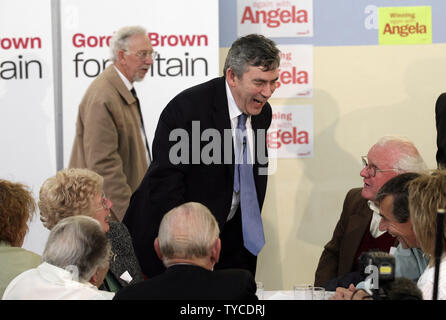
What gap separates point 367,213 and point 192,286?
74.5 inches

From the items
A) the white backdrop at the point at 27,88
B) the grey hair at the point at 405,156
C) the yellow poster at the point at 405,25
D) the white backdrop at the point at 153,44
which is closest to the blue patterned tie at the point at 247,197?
the grey hair at the point at 405,156

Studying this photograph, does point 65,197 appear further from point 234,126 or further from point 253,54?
point 253,54

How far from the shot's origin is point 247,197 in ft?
12.4

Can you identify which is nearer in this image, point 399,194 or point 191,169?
point 399,194

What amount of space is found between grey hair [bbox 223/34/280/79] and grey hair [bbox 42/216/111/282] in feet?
4.44

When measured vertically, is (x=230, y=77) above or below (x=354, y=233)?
above

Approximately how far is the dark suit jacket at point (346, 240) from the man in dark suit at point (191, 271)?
4.96ft

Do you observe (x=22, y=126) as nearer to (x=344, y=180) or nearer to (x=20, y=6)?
(x=20, y=6)

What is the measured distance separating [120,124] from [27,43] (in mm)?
847

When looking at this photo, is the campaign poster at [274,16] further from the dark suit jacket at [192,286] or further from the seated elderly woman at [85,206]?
the dark suit jacket at [192,286]

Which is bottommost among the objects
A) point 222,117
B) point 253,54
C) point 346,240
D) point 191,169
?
point 346,240

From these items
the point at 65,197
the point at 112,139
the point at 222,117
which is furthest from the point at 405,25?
the point at 65,197

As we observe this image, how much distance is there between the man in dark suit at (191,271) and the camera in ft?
7.58

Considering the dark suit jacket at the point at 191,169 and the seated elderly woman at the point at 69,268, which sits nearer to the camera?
the seated elderly woman at the point at 69,268
